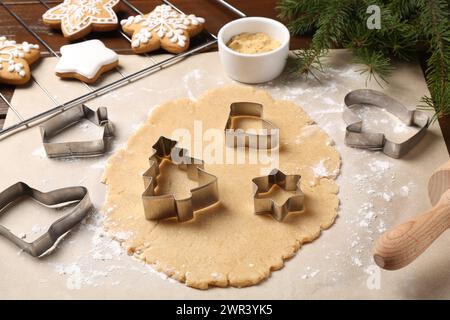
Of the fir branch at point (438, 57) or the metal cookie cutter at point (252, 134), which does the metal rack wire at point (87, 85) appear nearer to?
the metal cookie cutter at point (252, 134)

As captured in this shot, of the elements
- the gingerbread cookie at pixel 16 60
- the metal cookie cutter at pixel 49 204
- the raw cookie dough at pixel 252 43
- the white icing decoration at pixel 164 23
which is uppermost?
the raw cookie dough at pixel 252 43

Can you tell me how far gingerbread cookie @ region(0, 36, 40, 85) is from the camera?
1.55 m

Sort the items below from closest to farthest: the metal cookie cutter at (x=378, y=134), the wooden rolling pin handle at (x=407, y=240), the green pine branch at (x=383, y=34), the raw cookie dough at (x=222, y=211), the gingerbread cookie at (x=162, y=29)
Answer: the wooden rolling pin handle at (x=407, y=240)
the raw cookie dough at (x=222, y=211)
the metal cookie cutter at (x=378, y=134)
the green pine branch at (x=383, y=34)
the gingerbread cookie at (x=162, y=29)

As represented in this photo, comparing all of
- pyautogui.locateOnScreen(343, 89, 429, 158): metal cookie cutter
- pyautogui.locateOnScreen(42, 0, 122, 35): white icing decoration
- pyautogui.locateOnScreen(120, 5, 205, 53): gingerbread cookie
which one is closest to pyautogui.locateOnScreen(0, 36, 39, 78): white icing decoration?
pyautogui.locateOnScreen(42, 0, 122, 35): white icing decoration

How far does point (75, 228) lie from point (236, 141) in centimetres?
39

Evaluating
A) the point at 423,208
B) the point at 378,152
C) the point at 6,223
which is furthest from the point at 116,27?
the point at 423,208

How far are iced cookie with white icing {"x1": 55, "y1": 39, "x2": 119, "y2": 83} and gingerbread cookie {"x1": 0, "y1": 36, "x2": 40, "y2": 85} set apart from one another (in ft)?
0.24

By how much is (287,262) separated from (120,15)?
909mm

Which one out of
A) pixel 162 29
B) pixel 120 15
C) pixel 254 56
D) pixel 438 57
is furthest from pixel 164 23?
pixel 438 57

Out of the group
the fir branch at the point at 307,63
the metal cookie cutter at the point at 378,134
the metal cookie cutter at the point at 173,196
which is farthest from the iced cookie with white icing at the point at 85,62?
the metal cookie cutter at the point at 378,134

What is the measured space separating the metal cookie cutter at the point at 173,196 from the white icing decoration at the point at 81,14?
0.49 m

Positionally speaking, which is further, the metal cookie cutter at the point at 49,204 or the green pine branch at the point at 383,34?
the green pine branch at the point at 383,34

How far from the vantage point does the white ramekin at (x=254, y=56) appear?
4.99ft

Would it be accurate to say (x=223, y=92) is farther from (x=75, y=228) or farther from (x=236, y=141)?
(x=75, y=228)
